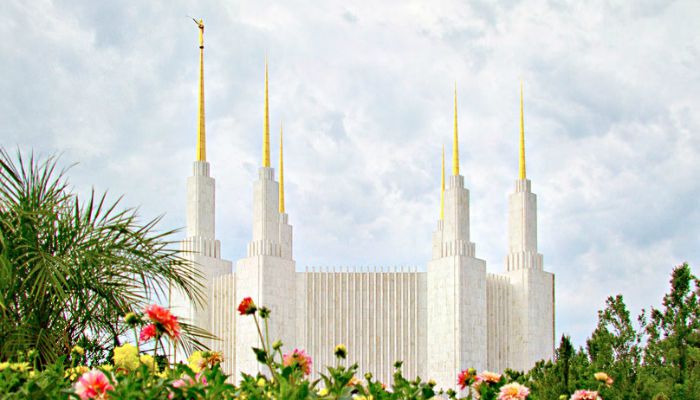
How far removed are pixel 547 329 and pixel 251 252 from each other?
22.6ft

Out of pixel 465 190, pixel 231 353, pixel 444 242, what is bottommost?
pixel 231 353

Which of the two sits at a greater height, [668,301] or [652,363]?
[668,301]

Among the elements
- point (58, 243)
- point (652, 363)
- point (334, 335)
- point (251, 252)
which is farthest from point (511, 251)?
point (58, 243)

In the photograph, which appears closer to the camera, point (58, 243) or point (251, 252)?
point (58, 243)

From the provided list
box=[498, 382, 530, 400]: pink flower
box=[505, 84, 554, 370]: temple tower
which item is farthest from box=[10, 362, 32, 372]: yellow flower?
box=[505, 84, 554, 370]: temple tower

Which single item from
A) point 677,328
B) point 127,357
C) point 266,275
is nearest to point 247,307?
point 127,357

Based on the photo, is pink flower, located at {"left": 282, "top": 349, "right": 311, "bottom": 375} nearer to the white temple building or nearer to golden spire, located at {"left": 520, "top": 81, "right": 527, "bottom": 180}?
the white temple building

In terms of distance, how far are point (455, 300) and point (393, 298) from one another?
1383 millimetres

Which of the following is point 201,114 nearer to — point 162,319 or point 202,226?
point 202,226

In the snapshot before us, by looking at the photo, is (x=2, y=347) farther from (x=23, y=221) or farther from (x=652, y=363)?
(x=652, y=363)

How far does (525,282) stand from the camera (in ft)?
61.7

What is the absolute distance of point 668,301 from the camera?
12883 millimetres


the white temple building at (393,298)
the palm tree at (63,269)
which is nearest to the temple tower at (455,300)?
the white temple building at (393,298)

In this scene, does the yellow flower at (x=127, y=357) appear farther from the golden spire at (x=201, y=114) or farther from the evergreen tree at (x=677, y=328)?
the golden spire at (x=201, y=114)
